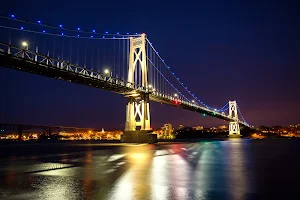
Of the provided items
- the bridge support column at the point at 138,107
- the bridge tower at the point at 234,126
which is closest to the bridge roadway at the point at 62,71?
the bridge support column at the point at 138,107

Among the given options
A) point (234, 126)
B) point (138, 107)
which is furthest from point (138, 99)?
point (234, 126)

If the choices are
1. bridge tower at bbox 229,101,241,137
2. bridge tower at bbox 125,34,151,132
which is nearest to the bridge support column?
bridge tower at bbox 125,34,151,132

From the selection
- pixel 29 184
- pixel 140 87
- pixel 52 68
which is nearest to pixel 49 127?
pixel 140 87

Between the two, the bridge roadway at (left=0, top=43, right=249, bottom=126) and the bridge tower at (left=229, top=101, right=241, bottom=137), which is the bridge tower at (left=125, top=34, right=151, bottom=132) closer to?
the bridge roadway at (left=0, top=43, right=249, bottom=126)

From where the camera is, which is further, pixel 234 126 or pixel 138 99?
pixel 234 126

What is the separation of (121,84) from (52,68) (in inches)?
541

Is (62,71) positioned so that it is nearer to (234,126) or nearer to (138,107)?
(138,107)

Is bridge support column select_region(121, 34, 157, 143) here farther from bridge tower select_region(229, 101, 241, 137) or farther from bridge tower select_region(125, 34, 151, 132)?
bridge tower select_region(229, 101, 241, 137)

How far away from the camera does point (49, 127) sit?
132 metres

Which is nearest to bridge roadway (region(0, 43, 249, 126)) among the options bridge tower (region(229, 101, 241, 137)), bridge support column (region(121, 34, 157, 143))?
bridge support column (region(121, 34, 157, 143))

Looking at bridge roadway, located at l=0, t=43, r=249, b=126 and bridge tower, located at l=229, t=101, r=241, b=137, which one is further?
bridge tower, located at l=229, t=101, r=241, b=137

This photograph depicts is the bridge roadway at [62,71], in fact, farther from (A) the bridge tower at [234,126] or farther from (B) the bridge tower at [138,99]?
→ (A) the bridge tower at [234,126]

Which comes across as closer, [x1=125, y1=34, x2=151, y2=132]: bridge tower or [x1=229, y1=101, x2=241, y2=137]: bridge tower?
[x1=125, y1=34, x2=151, y2=132]: bridge tower

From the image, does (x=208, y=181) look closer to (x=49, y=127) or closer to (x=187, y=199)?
(x=187, y=199)
